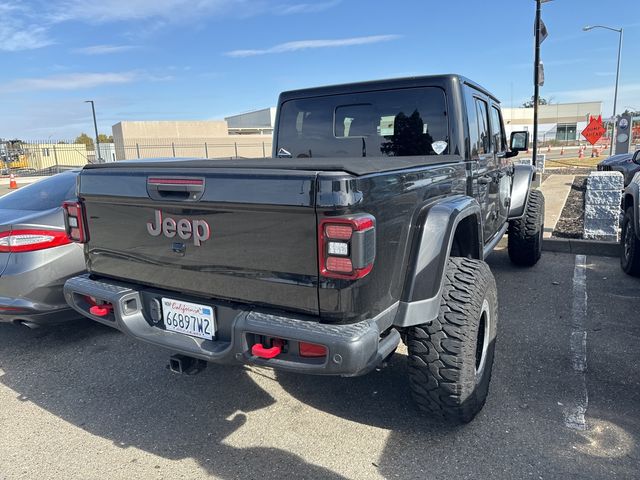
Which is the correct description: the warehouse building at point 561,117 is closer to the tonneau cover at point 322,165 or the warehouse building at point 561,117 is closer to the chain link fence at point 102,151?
the chain link fence at point 102,151

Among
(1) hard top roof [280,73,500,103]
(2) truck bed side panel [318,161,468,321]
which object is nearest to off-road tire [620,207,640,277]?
(1) hard top roof [280,73,500,103]

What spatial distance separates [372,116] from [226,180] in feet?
6.43

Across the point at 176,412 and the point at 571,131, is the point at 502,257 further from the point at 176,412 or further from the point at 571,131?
the point at 571,131

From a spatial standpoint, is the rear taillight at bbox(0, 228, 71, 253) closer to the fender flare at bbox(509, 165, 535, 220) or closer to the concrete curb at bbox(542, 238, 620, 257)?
the fender flare at bbox(509, 165, 535, 220)

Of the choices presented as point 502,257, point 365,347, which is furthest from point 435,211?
point 502,257

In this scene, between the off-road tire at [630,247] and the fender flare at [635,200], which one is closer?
the fender flare at [635,200]

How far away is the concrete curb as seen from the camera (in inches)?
261

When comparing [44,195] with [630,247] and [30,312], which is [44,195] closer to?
[30,312]

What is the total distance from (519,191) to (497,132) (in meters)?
0.99

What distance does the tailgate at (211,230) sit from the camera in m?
2.18

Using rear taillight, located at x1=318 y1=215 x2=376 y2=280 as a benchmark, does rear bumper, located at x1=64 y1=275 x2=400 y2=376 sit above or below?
below

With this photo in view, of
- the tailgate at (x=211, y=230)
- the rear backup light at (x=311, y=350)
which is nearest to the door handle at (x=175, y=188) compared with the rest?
the tailgate at (x=211, y=230)

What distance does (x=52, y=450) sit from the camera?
279cm

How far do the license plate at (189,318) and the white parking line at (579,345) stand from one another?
210cm
